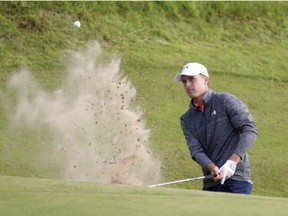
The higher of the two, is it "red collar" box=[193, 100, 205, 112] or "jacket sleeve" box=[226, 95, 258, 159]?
"red collar" box=[193, 100, 205, 112]

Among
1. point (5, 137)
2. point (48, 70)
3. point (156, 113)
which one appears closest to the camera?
point (5, 137)

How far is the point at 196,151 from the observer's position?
642 cm


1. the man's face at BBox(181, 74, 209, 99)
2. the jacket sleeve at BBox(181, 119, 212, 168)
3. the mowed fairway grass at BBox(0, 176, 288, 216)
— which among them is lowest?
the mowed fairway grass at BBox(0, 176, 288, 216)

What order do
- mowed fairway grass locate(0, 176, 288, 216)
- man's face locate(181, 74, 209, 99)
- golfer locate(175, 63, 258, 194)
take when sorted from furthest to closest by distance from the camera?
1. man's face locate(181, 74, 209, 99)
2. golfer locate(175, 63, 258, 194)
3. mowed fairway grass locate(0, 176, 288, 216)

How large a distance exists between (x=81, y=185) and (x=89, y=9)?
24.3 feet

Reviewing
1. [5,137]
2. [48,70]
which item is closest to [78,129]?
[5,137]

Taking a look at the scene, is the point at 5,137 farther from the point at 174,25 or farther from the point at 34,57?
the point at 174,25

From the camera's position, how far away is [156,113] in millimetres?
10086

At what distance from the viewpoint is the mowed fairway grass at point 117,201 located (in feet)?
13.8

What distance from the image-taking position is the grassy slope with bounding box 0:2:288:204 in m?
9.88

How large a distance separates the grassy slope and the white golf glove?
294 cm

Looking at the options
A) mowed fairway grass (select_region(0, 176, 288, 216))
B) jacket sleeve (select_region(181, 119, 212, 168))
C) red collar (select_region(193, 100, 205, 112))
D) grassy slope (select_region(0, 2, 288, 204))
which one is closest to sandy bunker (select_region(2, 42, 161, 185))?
grassy slope (select_region(0, 2, 288, 204))

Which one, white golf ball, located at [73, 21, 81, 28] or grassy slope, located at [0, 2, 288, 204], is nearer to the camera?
grassy slope, located at [0, 2, 288, 204]

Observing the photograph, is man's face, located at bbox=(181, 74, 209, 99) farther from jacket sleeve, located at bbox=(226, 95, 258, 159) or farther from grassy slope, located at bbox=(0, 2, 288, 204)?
grassy slope, located at bbox=(0, 2, 288, 204)
